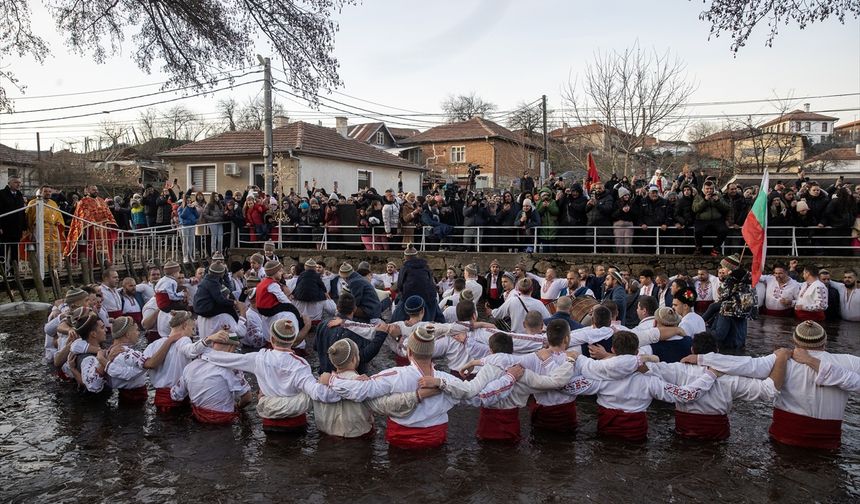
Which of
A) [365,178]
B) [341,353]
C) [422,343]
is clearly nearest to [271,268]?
[341,353]

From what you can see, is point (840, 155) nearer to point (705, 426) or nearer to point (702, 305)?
point (702, 305)

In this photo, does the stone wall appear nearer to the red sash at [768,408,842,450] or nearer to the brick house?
the red sash at [768,408,842,450]

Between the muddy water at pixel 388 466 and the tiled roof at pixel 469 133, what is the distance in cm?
3674

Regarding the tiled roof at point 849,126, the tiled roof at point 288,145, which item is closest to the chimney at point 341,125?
the tiled roof at point 288,145

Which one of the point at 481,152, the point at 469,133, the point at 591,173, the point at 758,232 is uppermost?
the point at 469,133

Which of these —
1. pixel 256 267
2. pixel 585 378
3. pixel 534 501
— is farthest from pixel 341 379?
pixel 256 267

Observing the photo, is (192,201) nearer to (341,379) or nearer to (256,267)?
(256,267)

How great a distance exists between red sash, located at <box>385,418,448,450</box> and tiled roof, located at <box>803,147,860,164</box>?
37.9m

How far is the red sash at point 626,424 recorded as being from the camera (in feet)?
20.0

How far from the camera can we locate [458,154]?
149 ft

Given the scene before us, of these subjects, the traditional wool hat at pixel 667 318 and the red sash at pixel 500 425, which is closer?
the red sash at pixel 500 425

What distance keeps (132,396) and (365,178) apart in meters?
26.6

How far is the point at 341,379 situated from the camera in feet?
18.8

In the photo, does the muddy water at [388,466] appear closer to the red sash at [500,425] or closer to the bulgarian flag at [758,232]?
the red sash at [500,425]
